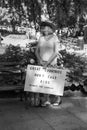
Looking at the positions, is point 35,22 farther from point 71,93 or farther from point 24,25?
point 71,93

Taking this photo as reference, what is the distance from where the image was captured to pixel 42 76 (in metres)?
5.74

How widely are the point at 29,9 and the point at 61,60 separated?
5.08 feet

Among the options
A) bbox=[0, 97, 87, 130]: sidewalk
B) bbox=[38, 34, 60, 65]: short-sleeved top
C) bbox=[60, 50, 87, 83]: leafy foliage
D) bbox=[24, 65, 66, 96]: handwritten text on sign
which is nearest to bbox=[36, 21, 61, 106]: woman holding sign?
bbox=[38, 34, 60, 65]: short-sleeved top

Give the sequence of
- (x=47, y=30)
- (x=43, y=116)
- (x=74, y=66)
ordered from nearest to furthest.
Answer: (x=43, y=116), (x=47, y=30), (x=74, y=66)

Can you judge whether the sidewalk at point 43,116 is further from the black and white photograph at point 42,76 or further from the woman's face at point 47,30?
the woman's face at point 47,30

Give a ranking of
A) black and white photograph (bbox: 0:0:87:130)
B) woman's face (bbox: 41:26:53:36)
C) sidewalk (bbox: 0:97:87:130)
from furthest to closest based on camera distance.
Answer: woman's face (bbox: 41:26:53:36)
black and white photograph (bbox: 0:0:87:130)
sidewalk (bbox: 0:97:87:130)

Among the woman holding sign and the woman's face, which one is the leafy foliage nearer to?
the woman holding sign

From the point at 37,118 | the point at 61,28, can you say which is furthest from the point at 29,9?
the point at 37,118

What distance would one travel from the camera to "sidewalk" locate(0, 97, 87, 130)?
501 centimetres

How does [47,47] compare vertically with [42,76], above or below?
above

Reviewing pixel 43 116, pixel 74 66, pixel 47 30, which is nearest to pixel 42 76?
pixel 43 116

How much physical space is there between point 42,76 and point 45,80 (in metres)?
0.10

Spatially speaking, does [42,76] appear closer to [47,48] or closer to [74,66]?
[47,48]

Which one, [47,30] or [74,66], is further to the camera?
[74,66]
